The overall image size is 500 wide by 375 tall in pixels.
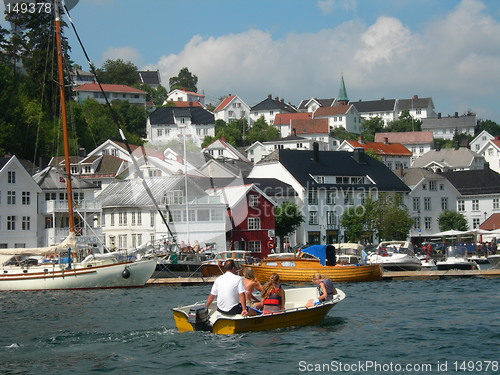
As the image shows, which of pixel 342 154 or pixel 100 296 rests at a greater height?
pixel 342 154

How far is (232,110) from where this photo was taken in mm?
192625

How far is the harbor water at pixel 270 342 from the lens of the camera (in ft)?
72.2

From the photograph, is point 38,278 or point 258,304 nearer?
point 258,304

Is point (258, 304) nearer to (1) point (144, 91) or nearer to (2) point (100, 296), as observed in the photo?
(2) point (100, 296)

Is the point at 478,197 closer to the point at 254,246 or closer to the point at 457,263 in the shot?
the point at 254,246

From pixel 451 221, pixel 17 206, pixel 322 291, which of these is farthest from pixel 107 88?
pixel 322 291

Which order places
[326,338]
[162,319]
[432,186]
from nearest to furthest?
[326,338] < [162,319] < [432,186]

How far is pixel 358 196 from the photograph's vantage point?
94.2 meters

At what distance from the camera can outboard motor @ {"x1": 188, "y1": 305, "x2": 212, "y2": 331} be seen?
2534cm

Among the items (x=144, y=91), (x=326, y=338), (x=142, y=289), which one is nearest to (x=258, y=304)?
(x=326, y=338)

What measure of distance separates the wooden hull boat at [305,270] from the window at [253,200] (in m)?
30.7

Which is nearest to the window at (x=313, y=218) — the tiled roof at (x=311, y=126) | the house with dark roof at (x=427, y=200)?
the house with dark roof at (x=427, y=200)

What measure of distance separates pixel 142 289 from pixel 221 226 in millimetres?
28394

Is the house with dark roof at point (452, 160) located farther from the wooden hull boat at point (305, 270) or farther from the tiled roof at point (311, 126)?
the wooden hull boat at point (305, 270)
